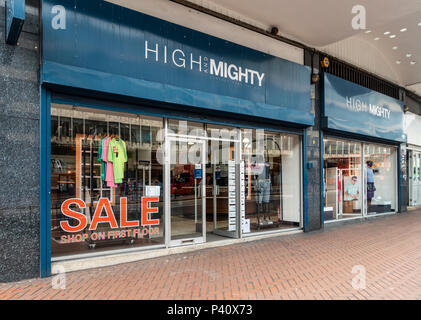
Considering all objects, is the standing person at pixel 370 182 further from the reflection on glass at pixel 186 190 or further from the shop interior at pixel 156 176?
the reflection on glass at pixel 186 190

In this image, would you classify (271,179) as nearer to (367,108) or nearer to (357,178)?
(357,178)

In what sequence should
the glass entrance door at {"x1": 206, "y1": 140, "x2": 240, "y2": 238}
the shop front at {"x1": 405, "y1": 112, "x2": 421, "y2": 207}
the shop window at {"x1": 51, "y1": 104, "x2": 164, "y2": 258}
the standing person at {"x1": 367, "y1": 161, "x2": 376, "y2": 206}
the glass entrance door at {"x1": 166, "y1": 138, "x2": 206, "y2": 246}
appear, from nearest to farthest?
the shop window at {"x1": 51, "y1": 104, "x2": 164, "y2": 258} < the glass entrance door at {"x1": 166, "y1": 138, "x2": 206, "y2": 246} < the glass entrance door at {"x1": 206, "y1": 140, "x2": 240, "y2": 238} < the standing person at {"x1": 367, "y1": 161, "x2": 376, "y2": 206} < the shop front at {"x1": 405, "y1": 112, "x2": 421, "y2": 207}

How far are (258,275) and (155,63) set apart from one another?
4.05 m

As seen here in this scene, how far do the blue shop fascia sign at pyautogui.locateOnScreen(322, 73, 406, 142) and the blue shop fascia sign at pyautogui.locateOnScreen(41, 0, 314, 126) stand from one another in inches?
69.5

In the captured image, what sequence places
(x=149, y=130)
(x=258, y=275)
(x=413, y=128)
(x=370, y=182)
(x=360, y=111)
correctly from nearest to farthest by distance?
(x=258, y=275), (x=149, y=130), (x=360, y=111), (x=370, y=182), (x=413, y=128)

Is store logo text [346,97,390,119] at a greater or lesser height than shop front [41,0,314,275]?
greater

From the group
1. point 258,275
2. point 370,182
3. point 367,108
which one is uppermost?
point 367,108

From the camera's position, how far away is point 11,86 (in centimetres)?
435

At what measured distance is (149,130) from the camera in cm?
604

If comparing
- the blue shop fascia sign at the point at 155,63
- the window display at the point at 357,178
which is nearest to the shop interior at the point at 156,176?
the blue shop fascia sign at the point at 155,63

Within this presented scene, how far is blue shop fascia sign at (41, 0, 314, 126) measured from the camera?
4.60 metres

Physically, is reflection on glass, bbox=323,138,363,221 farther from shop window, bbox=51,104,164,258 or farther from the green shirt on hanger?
the green shirt on hanger

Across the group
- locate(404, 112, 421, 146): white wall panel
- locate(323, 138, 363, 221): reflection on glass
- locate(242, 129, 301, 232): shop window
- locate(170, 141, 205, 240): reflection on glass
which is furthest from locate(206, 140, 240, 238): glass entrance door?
locate(404, 112, 421, 146): white wall panel

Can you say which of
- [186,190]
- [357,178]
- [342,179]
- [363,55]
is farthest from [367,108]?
[186,190]
